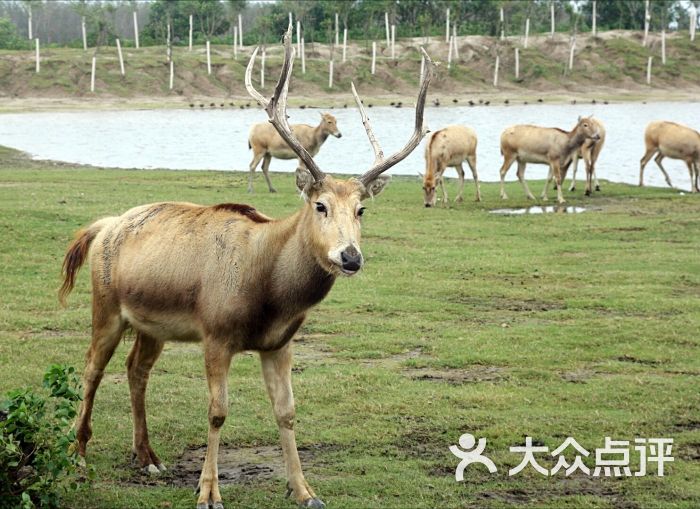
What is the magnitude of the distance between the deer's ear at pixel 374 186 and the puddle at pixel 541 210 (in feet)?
49.6

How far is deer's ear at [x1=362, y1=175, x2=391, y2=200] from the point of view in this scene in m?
7.49

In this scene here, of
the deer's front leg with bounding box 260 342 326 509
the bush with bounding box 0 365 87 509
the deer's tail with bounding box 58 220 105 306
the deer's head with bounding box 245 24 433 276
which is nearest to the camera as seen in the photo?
the bush with bounding box 0 365 87 509

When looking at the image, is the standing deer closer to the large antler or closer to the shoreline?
the large antler

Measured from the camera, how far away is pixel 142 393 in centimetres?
825

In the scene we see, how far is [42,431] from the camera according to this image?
22.2ft

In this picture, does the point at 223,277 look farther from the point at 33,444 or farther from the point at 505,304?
the point at 505,304

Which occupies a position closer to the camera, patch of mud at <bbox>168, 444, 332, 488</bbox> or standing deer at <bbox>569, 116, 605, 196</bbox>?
patch of mud at <bbox>168, 444, 332, 488</bbox>

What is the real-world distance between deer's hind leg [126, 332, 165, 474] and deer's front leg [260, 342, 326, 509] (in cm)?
106

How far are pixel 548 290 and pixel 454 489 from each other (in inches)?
285

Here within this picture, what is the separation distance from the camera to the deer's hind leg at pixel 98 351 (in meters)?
8.05

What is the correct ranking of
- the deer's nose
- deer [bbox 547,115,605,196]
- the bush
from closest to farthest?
the bush
the deer's nose
deer [bbox 547,115,605,196]

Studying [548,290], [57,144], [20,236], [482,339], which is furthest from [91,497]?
[57,144]

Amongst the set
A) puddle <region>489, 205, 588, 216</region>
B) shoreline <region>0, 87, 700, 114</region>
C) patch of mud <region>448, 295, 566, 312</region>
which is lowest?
shoreline <region>0, 87, 700, 114</region>

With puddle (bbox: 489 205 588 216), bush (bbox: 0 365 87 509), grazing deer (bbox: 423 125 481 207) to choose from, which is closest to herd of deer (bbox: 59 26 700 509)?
bush (bbox: 0 365 87 509)
